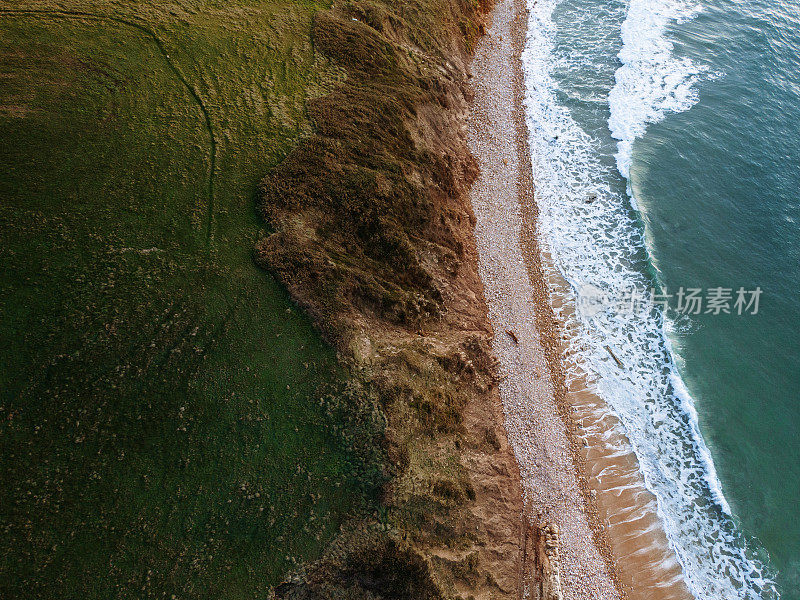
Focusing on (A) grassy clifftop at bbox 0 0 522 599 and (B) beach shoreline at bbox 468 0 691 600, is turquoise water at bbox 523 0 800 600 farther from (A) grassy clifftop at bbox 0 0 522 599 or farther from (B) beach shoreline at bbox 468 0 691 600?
(A) grassy clifftop at bbox 0 0 522 599

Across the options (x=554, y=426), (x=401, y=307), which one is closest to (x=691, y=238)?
(x=554, y=426)

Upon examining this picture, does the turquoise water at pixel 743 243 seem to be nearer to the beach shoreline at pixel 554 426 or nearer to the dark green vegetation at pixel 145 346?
the beach shoreline at pixel 554 426

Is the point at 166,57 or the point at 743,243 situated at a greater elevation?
the point at 166,57

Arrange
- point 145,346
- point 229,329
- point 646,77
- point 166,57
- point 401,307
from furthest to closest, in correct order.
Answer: point 646,77
point 166,57
point 401,307
point 229,329
point 145,346

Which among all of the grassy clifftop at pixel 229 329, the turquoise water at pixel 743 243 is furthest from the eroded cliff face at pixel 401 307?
the turquoise water at pixel 743 243

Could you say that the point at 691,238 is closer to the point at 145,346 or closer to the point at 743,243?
the point at 743,243

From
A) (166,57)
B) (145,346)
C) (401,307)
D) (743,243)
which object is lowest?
(743,243)
